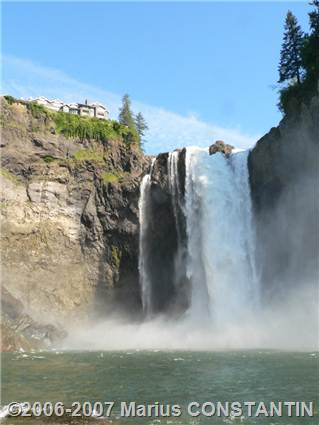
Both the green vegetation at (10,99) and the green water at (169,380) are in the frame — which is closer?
the green water at (169,380)

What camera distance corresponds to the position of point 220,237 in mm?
44125

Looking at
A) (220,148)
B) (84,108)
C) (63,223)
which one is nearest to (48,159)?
(63,223)

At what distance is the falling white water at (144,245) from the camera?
46.8 meters

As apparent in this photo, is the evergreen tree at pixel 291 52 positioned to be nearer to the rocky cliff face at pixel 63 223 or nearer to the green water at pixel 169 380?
the rocky cliff face at pixel 63 223

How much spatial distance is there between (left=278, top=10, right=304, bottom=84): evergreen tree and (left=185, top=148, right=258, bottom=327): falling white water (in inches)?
394

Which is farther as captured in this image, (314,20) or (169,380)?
(314,20)

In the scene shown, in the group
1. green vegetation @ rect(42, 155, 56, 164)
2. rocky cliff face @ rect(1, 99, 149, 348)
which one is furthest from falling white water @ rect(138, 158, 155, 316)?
green vegetation @ rect(42, 155, 56, 164)

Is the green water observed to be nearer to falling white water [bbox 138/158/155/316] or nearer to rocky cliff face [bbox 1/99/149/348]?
rocky cliff face [bbox 1/99/149/348]

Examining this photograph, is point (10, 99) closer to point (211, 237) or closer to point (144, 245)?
point (144, 245)

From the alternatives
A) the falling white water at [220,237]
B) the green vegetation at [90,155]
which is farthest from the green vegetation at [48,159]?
the falling white water at [220,237]

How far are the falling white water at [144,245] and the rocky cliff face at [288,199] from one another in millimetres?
10455

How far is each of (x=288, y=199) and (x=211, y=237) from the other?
758 centimetres

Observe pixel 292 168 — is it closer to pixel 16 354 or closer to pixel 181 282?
pixel 181 282

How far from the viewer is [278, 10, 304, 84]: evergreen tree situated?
161 feet
